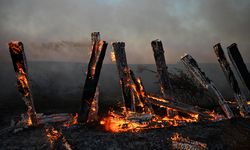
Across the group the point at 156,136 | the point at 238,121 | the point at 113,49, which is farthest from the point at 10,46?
the point at 238,121

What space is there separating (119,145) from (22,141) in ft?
9.27

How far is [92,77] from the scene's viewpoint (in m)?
6.89

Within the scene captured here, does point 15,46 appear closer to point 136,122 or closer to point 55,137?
point 55,137

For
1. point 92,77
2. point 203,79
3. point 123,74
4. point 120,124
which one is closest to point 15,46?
point 92,77

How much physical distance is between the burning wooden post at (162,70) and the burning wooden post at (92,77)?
6.66 feet

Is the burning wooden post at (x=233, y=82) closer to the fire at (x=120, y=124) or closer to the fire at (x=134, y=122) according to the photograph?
the fire at (x=134, y=122)

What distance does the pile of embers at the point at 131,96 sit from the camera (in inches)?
262

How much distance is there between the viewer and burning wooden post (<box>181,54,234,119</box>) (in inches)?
280

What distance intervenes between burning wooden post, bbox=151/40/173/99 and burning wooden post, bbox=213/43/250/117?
5.98 feet

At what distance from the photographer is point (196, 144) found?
15.9 ft

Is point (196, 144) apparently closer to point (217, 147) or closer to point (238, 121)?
point (217, 147)

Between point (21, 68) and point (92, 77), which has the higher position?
point (21, 68)

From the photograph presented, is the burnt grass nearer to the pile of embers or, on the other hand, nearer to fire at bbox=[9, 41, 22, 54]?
the pile of embers

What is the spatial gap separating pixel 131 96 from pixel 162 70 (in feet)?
4.77
